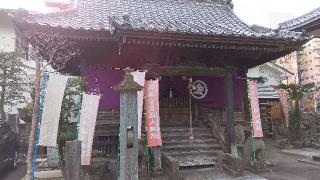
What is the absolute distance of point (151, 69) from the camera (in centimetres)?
1064

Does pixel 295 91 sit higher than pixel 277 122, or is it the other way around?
pixel 295 91

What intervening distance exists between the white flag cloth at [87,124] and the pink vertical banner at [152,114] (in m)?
1.71

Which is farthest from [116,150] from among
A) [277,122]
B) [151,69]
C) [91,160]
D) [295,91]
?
[277,122]

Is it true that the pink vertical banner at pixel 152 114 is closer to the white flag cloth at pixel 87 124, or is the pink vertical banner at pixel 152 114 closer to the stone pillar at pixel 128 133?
the white flag cloth at pixel 87 124

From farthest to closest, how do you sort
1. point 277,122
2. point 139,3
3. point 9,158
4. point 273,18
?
point 273,18 → point 277,122 → point 139,3 → point 9,158

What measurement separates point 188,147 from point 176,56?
11.7ft

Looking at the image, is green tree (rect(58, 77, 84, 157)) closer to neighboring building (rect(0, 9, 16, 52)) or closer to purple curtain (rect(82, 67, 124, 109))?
purple curtain (rect(82, 67, 124, 109))

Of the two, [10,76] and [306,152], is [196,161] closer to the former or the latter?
[306,152]

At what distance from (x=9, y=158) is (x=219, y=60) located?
30.7 ft

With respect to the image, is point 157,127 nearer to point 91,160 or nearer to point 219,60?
point 91,160

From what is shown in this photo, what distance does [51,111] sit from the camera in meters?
8.53

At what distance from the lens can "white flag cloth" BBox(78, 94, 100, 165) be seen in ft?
29.8

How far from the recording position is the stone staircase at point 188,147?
10.8 m

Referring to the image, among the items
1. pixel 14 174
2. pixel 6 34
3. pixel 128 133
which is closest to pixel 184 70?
pixel 128 133
